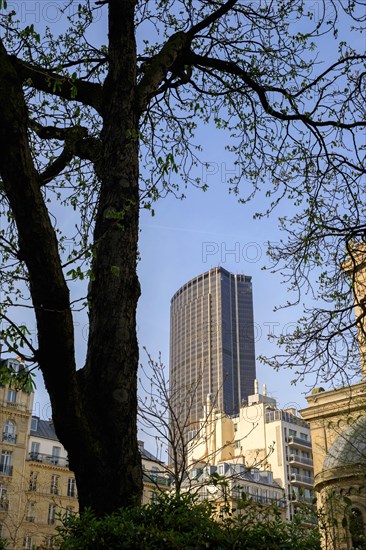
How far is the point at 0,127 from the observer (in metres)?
5.65

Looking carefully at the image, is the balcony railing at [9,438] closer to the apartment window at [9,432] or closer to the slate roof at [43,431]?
the apartment window at [9,432]

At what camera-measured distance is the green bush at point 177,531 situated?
179 inches

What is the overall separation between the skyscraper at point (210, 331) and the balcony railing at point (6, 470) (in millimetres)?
49207

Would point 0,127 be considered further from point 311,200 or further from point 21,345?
point 311,200

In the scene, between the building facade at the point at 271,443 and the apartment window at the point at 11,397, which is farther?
the building facade at the point at 271,443

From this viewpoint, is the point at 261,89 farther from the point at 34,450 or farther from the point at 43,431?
the point at 43,431

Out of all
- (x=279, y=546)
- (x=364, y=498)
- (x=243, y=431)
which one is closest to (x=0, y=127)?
(x=279, y=546)

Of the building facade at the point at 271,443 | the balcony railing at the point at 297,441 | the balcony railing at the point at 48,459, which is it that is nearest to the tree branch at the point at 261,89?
the balcony railing at the point at 48,459

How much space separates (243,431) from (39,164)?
3363 inches

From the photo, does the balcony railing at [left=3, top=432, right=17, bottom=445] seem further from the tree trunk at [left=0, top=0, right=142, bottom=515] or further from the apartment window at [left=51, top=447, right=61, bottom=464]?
the tree trunk at [left=0, top=0, right=142, bottom=515]

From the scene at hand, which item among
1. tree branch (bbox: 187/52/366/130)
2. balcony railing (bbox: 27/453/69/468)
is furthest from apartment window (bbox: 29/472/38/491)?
tree branch (bbox: 187/52/366/130)

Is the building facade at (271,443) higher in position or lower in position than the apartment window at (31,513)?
higher

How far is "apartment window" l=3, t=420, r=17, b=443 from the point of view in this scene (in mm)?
53016

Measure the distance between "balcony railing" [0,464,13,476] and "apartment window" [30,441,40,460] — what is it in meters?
3.19
